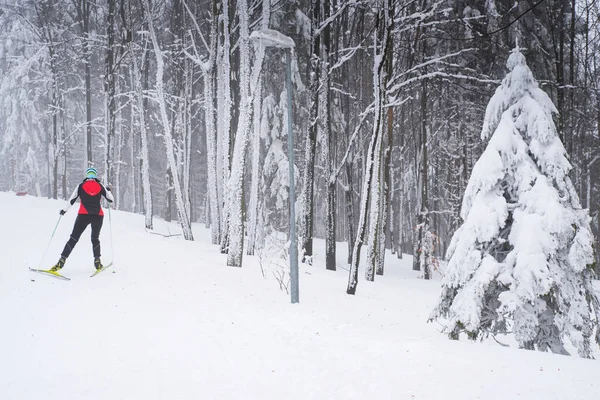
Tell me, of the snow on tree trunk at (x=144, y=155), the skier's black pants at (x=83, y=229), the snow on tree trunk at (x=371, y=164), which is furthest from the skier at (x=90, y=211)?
the snow on tree trunk at (x=144, y=155)

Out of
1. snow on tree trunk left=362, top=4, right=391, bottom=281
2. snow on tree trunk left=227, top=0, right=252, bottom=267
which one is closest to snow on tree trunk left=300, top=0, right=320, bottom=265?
A: snow on tree trunk left=362, top=4, right=391, bottom=281

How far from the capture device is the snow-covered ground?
3631 mm

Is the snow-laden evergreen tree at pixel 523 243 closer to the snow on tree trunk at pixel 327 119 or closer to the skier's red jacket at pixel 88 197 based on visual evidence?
the snow on tree trunk at pixel 327 119

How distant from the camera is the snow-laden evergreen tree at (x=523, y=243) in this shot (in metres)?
5.02

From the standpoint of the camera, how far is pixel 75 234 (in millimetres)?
7652

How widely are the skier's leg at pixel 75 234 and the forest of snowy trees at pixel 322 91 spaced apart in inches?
131

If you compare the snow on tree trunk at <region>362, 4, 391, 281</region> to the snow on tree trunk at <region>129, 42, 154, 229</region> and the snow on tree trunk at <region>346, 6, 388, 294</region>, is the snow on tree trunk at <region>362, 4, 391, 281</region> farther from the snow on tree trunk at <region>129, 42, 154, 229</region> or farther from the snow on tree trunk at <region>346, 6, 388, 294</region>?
the snow on tree trunk at <region>129, 42, 154, 229</region>

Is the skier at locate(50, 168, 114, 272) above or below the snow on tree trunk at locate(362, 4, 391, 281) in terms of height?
below

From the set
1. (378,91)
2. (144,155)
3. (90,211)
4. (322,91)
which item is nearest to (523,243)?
(378,91)

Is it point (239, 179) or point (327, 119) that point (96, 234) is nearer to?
point (239, 179)

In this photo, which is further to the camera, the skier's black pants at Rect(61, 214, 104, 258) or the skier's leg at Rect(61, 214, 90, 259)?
the skier's black pants at Rect(61, 214, 104, 258)

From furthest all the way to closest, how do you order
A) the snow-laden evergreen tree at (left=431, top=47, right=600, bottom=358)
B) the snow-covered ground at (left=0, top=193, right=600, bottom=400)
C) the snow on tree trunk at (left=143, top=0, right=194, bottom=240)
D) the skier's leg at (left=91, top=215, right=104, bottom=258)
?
the snow on tree trunk at (left=143, top=0, right=194, bottom=240) → the skier's leg at (left=91, top=215, right=104, bottom=258) → the snow-laden evergreen tree at (left=431, top=47, right=600, bottom=358) → the snow-covered ground at (left=0, top=193, right=600, bottom=400)

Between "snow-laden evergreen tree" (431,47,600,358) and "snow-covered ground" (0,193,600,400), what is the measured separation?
66cm

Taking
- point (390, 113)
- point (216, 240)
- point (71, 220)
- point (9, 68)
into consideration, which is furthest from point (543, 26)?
point (9, 68)
